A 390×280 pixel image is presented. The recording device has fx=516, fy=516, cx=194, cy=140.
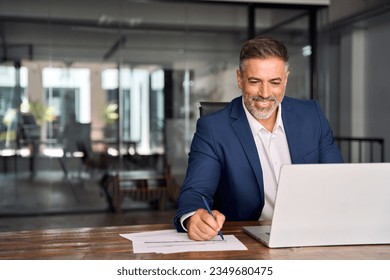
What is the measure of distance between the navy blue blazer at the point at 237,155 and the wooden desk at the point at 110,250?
0.33m

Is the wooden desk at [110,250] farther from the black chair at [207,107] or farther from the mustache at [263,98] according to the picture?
the black chair at [207,107]

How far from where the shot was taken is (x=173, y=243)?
1.45 meters

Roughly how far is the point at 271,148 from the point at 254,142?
5.0 inches

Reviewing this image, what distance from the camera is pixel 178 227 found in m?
1.64

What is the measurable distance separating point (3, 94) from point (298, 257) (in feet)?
18.3

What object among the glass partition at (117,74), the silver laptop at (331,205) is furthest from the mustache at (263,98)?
the glass partition at (117,74)

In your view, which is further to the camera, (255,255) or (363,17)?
(363,17)

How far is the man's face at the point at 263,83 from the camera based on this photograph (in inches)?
72.1

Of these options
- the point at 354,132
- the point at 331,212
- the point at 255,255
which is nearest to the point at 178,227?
the point at 255,255

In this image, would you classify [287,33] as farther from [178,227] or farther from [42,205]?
[178,227]

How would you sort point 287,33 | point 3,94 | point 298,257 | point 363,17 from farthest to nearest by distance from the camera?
point 363,17
point 287,33
point 3,94
point 298,257

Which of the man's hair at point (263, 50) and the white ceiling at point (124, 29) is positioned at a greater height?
the white ceiling at point (124, 29)

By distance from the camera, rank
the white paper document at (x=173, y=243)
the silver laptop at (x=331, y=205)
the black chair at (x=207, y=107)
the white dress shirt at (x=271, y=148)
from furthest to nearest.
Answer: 1. the black chair at (x=207, y=107)
2. the white dress shirt at (x=271, y=148)
3. the white paper document at (x=173, y=243)
4. the silver laptop at (x=331, y=205)

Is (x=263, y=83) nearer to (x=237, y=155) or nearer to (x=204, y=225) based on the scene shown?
(x=237, y=155)
